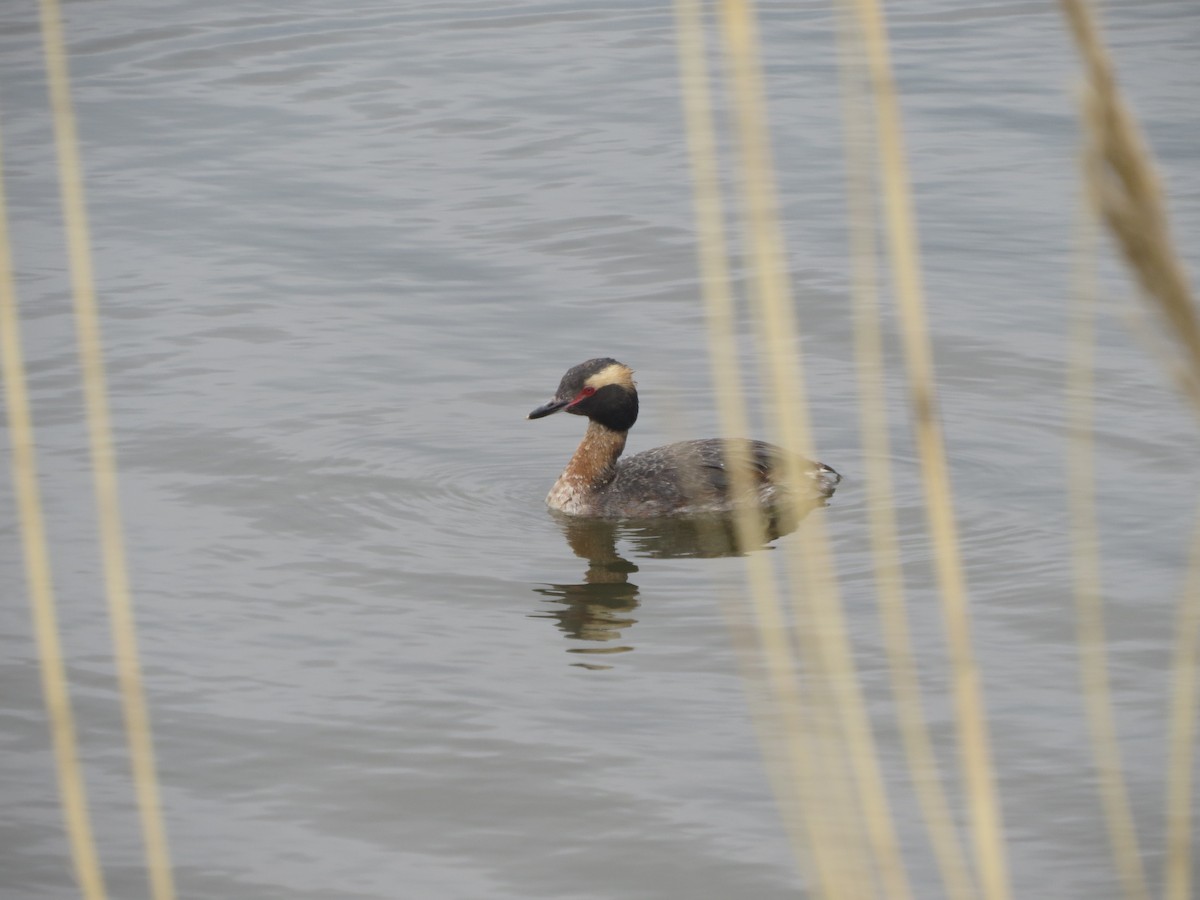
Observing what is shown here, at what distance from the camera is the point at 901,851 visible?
6016 millimetres

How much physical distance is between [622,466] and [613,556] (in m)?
1.12

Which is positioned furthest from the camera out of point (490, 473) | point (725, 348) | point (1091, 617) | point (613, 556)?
point (490, 473)

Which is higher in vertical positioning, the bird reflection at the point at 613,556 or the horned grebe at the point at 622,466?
the horned grebe at the point at 622,466

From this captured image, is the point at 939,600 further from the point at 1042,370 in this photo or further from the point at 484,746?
the point at 1042,370

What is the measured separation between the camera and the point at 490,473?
10.6m

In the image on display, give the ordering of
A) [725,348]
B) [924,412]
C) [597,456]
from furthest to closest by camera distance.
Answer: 1. [597,456]
2. [725,348]
3. [924,412]

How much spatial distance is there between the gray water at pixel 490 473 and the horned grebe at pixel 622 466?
29cm

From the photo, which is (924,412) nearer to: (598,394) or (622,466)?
(598,394)

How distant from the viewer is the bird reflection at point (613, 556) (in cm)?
838

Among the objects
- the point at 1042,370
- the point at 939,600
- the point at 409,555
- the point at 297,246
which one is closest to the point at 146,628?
the point at 409,555

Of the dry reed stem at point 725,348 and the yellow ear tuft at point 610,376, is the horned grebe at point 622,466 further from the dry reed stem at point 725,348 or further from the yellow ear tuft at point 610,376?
the dry reed stem at point 725,348

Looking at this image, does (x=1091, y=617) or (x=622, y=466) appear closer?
(x=1091, y=617)

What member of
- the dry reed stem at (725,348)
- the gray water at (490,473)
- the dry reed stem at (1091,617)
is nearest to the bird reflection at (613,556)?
the gray water at (490,473)

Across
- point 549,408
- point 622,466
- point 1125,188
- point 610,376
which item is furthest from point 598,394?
point 1125,188
